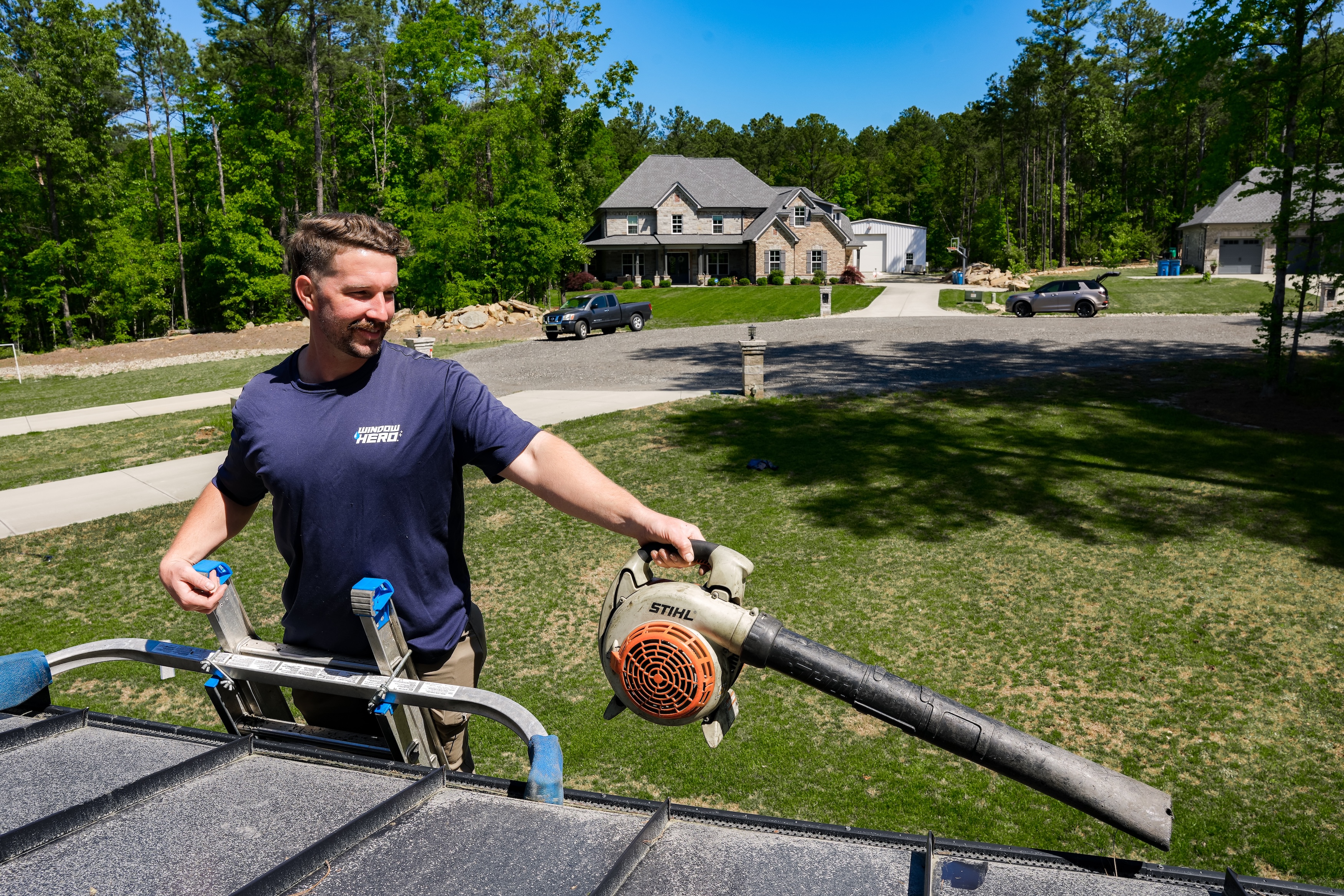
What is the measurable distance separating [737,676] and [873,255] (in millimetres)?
60966

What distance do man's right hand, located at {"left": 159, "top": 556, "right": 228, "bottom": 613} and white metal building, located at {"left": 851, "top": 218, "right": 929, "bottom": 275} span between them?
58339mm

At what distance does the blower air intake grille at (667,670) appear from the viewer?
6.00 ft

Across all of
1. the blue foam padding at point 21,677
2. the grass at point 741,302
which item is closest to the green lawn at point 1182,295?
the grass at point 741,302

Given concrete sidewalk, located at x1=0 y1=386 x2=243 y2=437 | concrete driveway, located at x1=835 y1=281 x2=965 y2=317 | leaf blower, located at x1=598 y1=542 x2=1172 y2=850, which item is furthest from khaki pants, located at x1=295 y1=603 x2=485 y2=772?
concrete driveway, located at x1=835 y1=281 x2=965 y2=317

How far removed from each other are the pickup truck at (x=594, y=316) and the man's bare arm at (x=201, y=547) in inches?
951

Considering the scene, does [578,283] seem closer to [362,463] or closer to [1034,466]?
[1034,466]

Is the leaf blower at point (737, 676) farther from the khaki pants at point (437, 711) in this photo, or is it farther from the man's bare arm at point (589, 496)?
the khaki pants at point (437, 711)

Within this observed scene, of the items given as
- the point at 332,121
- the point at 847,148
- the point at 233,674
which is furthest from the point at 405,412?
the point at 847,148

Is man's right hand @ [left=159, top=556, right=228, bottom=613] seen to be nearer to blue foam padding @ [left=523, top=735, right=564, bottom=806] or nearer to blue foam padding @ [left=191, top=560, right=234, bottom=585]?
blue foam padding @ [left=191, top=560, right=234, bottom=585]

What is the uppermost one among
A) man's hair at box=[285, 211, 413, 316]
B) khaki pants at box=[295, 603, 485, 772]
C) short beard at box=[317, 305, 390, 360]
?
man's hair at box=[285, 211, 413, 316]

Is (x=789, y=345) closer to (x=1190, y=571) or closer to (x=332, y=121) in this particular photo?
(x=1190, y=571)

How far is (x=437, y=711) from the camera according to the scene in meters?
2.55

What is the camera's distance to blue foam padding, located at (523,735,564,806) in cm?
161

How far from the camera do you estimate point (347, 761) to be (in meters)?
1.78
